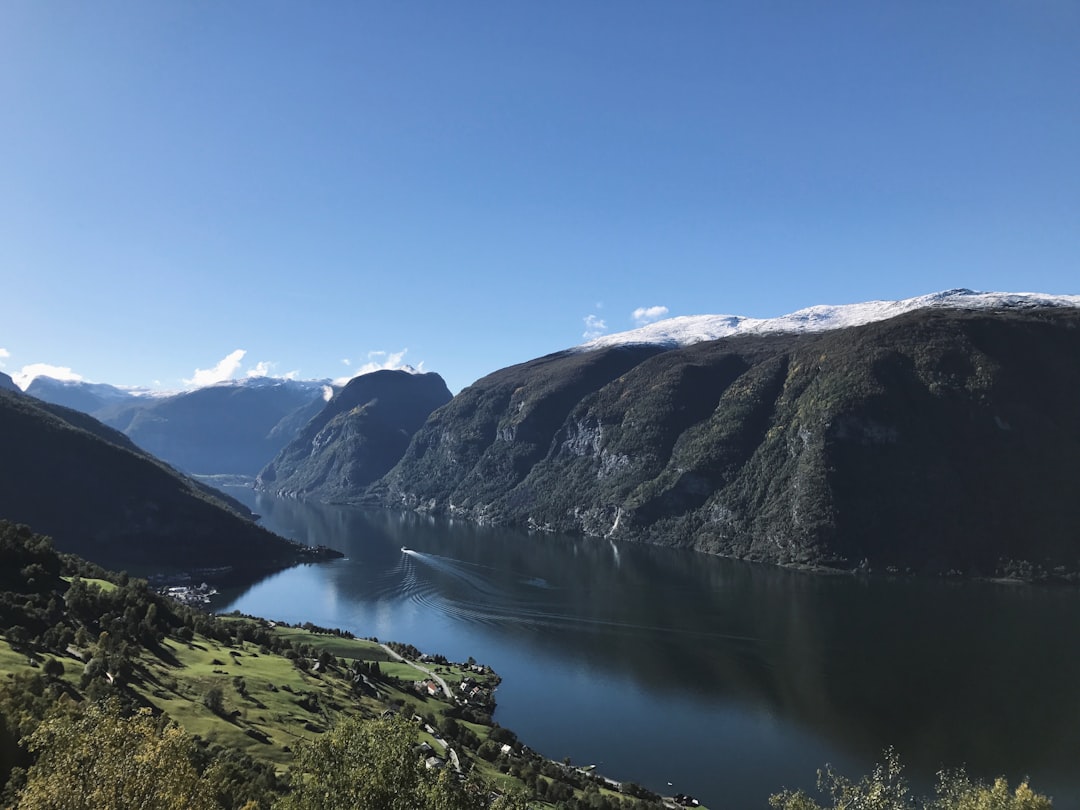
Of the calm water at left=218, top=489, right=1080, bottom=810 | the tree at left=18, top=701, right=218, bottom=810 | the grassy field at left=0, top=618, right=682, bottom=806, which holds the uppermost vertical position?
the tree at left=18, top=701, right=218, bottom=810

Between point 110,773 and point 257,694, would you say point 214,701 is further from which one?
point 110,773

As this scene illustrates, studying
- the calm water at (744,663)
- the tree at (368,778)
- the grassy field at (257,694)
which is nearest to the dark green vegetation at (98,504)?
the calm water at (744,663)

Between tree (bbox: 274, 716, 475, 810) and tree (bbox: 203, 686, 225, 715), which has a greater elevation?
tree (bbox: 274, 716, 475, 810)

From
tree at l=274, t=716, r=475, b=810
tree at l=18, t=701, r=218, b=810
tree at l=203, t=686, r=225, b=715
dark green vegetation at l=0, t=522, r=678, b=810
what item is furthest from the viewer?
tree at l=203, t=686, r=225, b=715

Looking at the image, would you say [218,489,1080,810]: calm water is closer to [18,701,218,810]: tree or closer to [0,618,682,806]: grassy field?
[0,618,682,806]: grassy field

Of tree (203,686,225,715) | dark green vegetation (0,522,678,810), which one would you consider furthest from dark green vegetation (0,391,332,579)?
tree (203,686,225,715)

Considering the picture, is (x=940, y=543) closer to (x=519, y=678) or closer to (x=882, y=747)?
(x=882, y=747)
